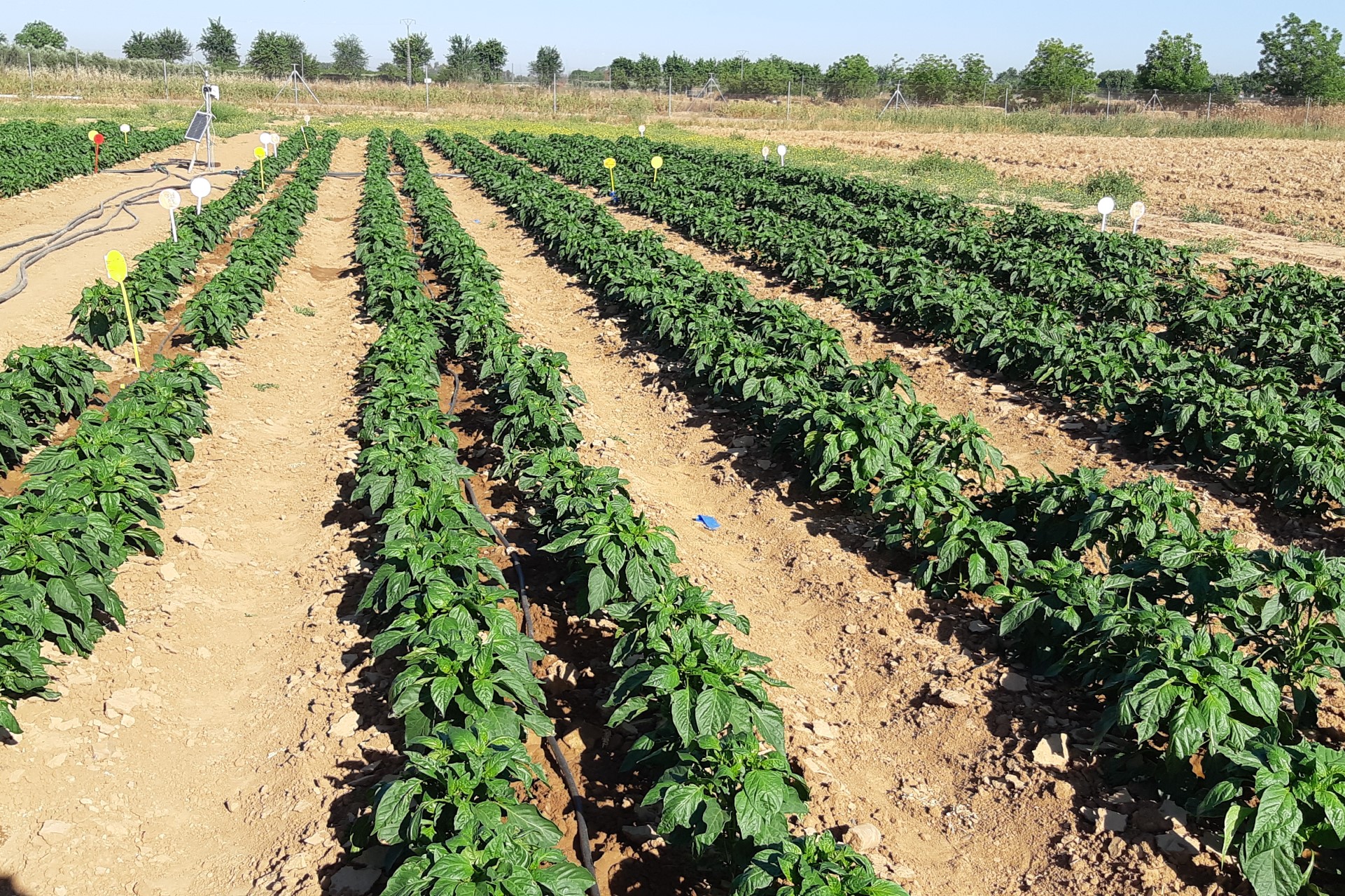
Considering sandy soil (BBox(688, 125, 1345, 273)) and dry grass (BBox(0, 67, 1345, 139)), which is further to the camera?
dry grass (BBox(0, 67, 1345, 139))

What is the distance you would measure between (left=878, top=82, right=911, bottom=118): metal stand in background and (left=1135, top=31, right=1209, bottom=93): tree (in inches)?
1009

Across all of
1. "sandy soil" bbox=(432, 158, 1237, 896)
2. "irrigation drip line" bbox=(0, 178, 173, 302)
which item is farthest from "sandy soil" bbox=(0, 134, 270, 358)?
"sandy soil" bbox=(432, 158, 1237, 896)

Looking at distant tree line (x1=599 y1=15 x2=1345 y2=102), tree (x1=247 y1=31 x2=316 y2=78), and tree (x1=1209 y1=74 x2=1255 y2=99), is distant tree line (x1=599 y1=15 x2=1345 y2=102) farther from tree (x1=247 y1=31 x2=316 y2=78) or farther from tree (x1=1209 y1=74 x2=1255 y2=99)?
tree (x1=247 y1=31 x2=316 y2=78)

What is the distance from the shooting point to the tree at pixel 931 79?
61.1 meters

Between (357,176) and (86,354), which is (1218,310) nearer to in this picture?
(86,354)

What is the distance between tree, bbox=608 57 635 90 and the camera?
72500 mm

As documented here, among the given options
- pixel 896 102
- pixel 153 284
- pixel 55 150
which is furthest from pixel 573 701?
pixel 896 102

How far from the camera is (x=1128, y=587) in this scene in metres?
4.38

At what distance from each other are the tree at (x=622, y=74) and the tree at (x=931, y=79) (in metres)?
21.6

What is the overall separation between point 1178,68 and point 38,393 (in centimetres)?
8006

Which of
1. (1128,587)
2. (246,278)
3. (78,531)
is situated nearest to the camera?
(1128,587)

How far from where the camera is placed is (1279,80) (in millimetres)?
63750

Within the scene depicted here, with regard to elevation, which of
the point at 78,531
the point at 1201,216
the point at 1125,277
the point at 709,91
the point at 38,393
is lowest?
the point at 78,531

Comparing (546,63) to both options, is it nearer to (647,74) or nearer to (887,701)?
(647,74)
